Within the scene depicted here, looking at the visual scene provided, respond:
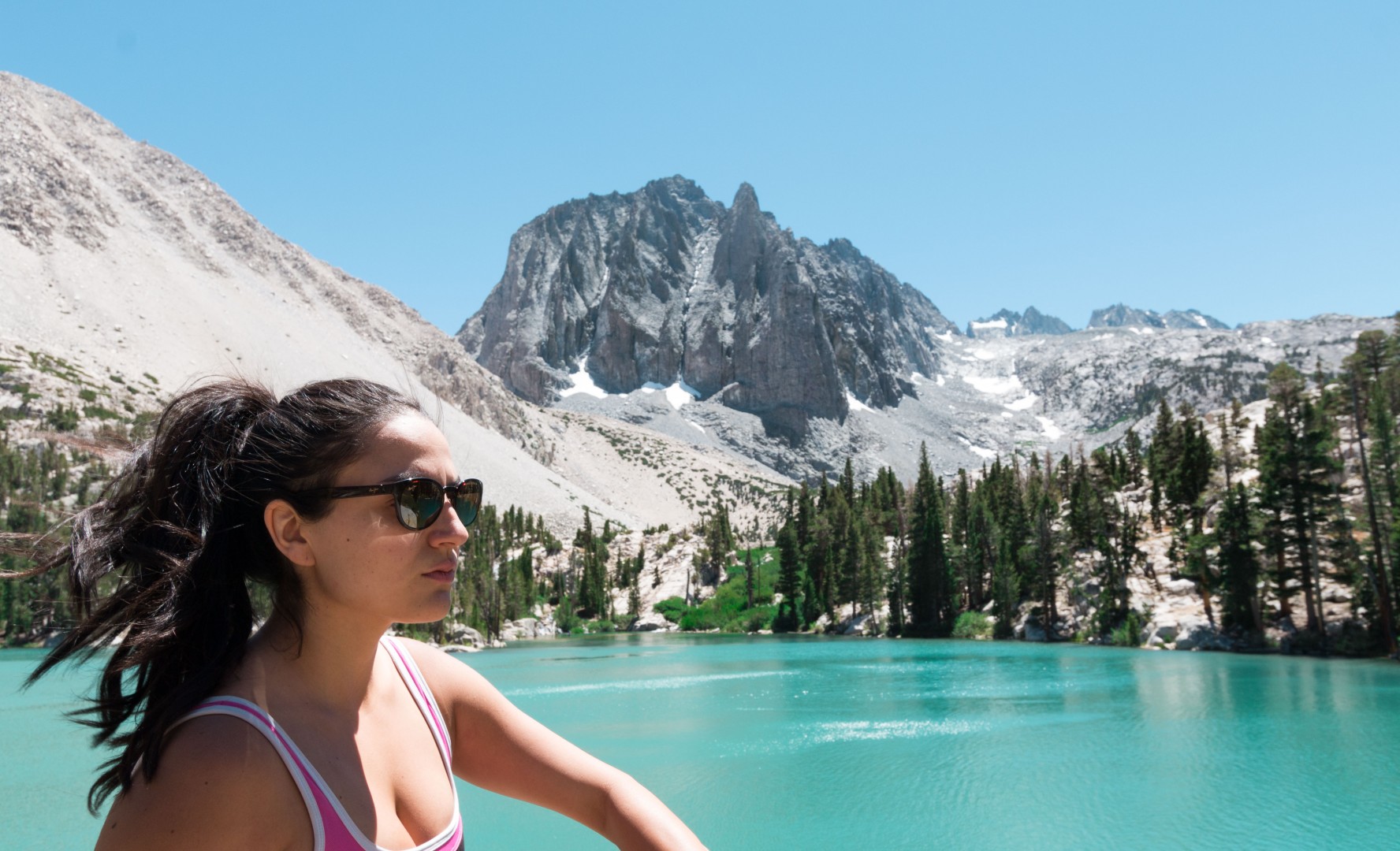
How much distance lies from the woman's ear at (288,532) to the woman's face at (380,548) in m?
0.01

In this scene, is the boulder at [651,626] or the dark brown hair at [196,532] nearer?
the dark brown hair at [196,532]

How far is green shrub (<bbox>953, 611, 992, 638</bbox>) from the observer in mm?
51766

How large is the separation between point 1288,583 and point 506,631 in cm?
4977

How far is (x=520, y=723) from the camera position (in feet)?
7.13

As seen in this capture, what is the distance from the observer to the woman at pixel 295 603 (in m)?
1.60

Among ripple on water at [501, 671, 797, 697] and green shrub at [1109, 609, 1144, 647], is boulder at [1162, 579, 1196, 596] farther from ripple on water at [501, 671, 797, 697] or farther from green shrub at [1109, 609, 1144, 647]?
ripple on water at [501, 671, 797, 697]

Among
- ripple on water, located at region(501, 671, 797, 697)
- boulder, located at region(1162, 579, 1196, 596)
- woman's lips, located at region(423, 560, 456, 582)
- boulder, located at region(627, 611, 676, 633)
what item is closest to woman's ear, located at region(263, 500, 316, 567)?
woman's lips, located at region(423, 560, 456, 582)

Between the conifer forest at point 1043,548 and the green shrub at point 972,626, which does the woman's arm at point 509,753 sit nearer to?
the conifer forest at point 1043,548

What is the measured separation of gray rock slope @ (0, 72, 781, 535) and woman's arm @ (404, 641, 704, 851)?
208 ft

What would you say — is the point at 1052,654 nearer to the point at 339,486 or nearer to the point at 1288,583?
the point at 1288,583

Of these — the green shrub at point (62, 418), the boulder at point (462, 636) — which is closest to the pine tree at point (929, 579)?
the boulder at point (462, 636)

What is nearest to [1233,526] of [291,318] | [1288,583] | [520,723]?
[1288,583]

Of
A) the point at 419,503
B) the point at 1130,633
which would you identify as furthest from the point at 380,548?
the point at 1130,633

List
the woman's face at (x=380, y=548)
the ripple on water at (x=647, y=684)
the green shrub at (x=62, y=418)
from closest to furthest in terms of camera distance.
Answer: the woman's face at (x=380, y=548)
the ripple on water at (x=647, y=684)
the green shrub at (x=62, y=418)
